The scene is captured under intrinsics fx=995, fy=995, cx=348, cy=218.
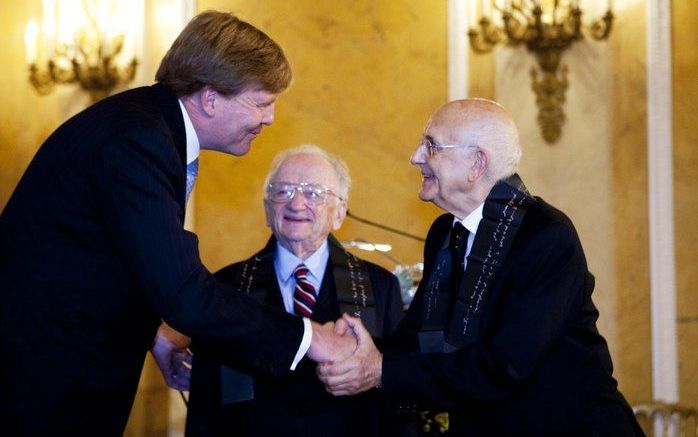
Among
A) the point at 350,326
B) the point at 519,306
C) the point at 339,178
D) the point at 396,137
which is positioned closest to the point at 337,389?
the point at 350,326

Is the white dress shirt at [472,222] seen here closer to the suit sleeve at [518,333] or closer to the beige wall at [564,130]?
the suit sleeve at [518,333]

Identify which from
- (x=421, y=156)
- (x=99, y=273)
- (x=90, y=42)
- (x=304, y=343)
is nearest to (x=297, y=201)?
(x=421, y=156)

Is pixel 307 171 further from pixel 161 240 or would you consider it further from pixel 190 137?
pixel 161 240

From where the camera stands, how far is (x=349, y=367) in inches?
120

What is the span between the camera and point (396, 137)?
5727 mm

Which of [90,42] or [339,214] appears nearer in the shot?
[339,214]

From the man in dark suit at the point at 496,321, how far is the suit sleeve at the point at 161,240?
1.71 feet

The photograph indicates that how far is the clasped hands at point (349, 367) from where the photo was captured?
304cm

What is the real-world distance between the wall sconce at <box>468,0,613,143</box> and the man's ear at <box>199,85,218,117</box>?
3138mm

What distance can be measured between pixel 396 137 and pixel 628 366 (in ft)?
6.15

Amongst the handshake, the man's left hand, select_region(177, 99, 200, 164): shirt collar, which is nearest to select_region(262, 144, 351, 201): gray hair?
the handshake

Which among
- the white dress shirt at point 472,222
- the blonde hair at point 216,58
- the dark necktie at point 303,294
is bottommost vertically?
the dark necktie at point 303,294

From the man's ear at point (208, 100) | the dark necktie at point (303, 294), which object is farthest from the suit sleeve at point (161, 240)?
the dark necktie at point (303, 294)

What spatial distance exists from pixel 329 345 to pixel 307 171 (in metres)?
1.03
